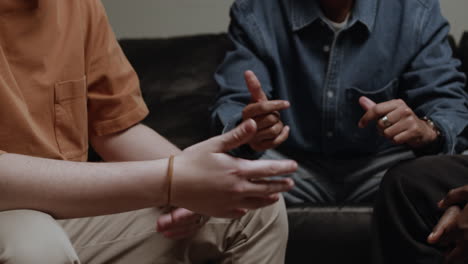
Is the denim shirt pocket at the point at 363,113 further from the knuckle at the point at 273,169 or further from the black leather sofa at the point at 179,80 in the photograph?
the knuckle at the point at 273,169

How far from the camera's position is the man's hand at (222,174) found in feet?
2.99

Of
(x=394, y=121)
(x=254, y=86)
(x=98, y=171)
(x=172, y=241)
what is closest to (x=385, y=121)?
(x=394, y=121)

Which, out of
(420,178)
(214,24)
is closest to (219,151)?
(420,178)

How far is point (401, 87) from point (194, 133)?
25.7 inches

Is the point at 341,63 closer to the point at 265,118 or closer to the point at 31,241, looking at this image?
the point at 265,118

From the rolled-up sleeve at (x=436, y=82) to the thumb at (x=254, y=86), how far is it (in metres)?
0.47

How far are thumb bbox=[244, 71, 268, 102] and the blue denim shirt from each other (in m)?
0.25

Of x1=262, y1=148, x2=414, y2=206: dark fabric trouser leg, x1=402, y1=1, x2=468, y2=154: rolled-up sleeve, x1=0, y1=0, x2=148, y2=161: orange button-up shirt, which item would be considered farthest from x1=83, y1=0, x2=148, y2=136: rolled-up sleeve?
x1=402, y1=1, x2=468, y2=154: rolled-up sleeve

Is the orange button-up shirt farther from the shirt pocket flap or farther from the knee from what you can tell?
the knee

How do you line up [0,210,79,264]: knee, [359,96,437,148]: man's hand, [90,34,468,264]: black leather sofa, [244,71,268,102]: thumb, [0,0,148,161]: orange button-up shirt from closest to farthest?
[0,210,79,264]: knee, [0,0,148,161]: orange button-up shirt, [244,71,268,102]: thumb, [359,96,437,148]: man's hand, [90,34,468,264]: black leather sofa

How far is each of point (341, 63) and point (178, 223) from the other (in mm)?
733

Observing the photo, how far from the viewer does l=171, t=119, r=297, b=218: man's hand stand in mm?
911

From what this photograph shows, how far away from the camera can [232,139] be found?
91 cm

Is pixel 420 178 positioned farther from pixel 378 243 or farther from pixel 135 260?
pixel 135 260
